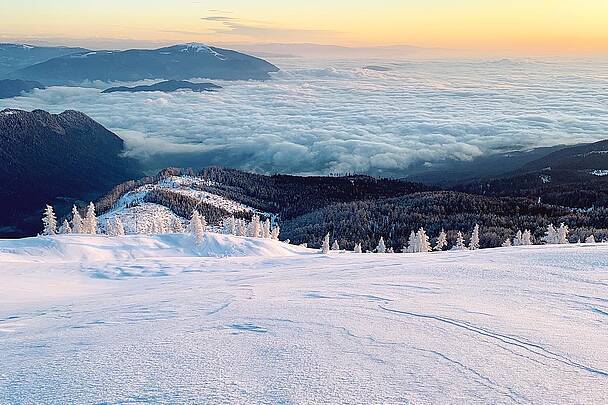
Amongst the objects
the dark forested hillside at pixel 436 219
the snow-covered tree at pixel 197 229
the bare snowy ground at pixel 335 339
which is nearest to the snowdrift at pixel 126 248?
the snow-covered tree at pixel 197 229

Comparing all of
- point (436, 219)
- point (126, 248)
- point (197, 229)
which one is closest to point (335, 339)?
point (126, 248)

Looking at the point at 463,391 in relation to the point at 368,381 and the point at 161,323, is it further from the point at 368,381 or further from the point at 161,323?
the point at 161,323

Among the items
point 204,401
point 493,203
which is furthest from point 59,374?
point 493,203

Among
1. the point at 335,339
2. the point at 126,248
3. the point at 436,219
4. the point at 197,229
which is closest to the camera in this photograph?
the point at 335,339

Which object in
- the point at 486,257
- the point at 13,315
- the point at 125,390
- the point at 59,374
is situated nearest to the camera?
the point at 125,390

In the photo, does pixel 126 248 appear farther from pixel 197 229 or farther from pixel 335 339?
pixel 335 339

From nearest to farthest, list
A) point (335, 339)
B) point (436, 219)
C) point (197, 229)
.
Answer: point (335, 339)
point (197, 229)
point (436, 219)
